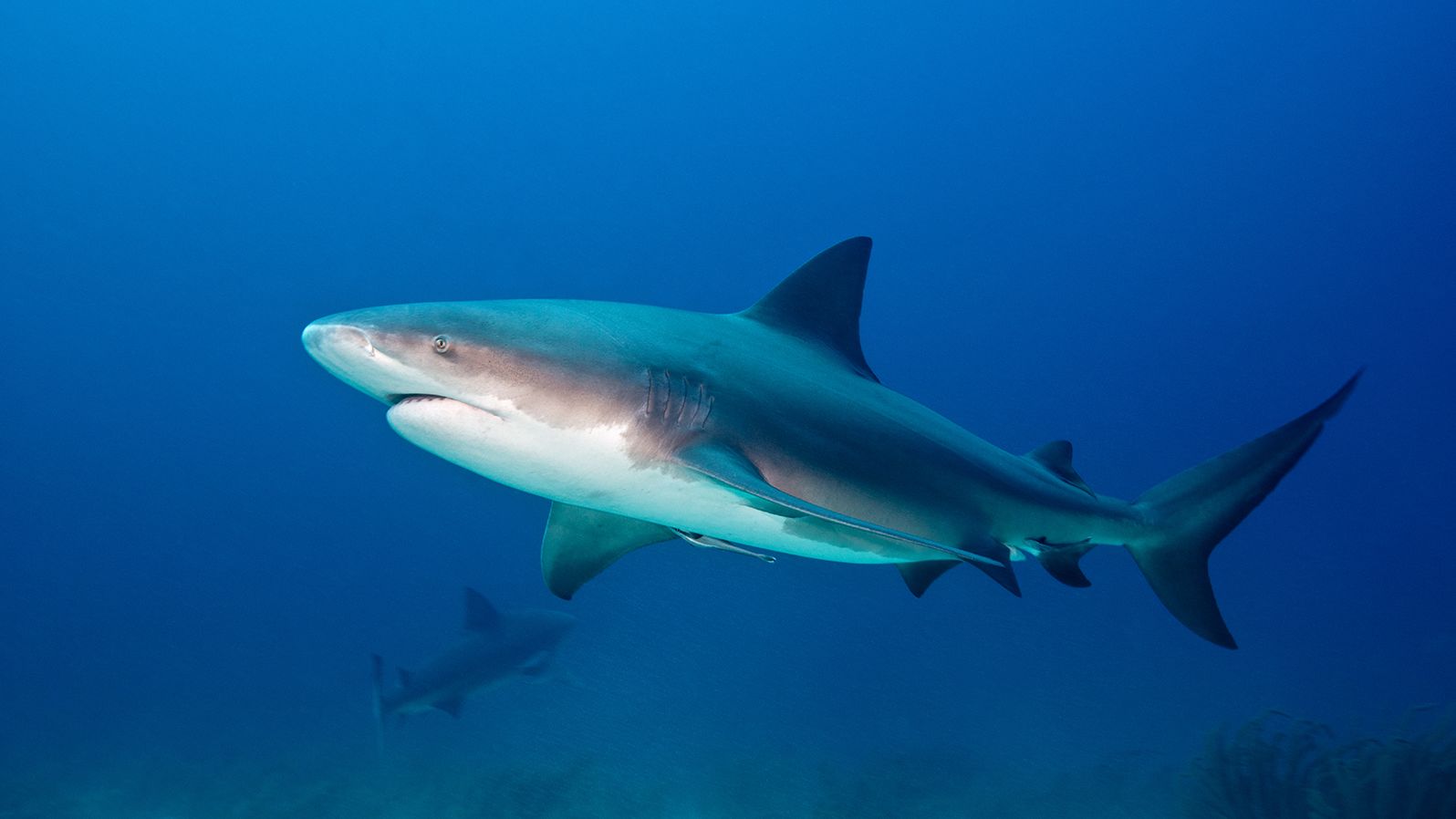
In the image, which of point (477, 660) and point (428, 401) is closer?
point (428, 401)

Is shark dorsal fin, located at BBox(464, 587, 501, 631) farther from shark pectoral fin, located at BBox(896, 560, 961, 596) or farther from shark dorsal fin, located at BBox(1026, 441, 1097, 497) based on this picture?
shark dorsal fin, located at BBox(1026, 441, 1097, 497)

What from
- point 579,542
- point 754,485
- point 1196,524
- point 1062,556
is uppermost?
point 1196,524

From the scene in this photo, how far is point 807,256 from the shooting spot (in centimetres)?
5478

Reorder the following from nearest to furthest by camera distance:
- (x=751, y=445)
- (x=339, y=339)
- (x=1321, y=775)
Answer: (x=339, y=339) → (x=751, y=445) → (x=1321, y=775)

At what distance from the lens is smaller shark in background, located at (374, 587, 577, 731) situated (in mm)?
9688

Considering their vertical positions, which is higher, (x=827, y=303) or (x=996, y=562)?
(x=827, y=303)

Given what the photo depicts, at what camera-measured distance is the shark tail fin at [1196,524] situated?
3477 millimetres

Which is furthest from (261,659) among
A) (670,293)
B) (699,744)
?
(699,744)

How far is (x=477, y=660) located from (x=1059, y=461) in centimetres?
858

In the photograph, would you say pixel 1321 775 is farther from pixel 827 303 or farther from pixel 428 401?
pixel 428 401

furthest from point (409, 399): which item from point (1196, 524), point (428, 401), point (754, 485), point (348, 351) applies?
point (1196, 524)

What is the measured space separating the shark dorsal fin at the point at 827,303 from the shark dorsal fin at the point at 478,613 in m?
8.17

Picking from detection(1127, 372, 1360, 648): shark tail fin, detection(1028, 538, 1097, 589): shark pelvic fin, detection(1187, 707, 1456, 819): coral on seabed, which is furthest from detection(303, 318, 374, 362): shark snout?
detection(1187, 707, 1456, 819): coral on seabed

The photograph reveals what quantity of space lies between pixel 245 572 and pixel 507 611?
80.4 m
